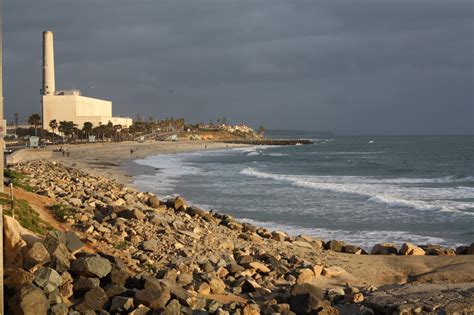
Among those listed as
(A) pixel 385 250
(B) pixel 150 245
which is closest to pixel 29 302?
(B) pixel 150 245

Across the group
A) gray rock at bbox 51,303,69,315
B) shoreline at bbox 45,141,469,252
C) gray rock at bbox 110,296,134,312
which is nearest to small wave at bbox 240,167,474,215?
shoreline at bbox 45,141,469,252

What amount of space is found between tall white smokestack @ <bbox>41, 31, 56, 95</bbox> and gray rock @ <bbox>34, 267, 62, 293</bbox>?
304ft

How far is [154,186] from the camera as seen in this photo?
1289 inches

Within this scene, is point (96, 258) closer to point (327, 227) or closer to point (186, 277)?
point (186, 277)

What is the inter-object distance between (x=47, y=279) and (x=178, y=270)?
277cm

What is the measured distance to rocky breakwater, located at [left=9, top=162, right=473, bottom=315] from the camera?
796 centimetres

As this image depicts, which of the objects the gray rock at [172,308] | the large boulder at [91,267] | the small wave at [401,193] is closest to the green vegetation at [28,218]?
the large boulder at [91,267]

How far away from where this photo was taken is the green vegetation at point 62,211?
12.9 meters

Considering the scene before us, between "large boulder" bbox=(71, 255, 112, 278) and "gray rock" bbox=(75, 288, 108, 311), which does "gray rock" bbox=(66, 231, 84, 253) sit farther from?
"gray rock" bbox=(75, 288, 108, 311)

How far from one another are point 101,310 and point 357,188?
28.1m

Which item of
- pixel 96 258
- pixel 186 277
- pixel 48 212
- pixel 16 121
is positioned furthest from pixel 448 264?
pixel 16 121

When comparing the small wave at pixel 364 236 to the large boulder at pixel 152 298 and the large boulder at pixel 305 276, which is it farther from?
the large boulder at pixel 152 298

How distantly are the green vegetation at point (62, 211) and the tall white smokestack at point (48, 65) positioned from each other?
8685 centimetres

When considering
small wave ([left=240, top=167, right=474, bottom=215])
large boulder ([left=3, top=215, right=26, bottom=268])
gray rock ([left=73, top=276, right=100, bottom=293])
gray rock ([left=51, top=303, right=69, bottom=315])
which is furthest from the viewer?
small wave ([left=240, top=167, right=474, bottom=215])
